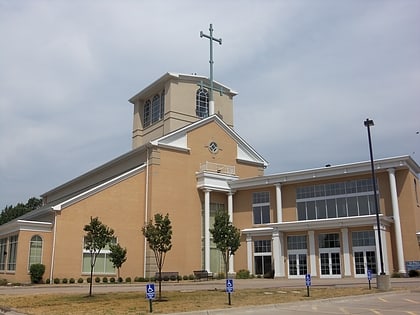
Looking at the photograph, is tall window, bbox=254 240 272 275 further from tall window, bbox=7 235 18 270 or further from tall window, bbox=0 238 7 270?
tall window, bbox=0 238 7 270

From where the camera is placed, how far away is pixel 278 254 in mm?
38656

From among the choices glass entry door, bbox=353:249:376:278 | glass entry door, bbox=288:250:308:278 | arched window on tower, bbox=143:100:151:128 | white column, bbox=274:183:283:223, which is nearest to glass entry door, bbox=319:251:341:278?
glass entry door, bbox=353:249:376:278

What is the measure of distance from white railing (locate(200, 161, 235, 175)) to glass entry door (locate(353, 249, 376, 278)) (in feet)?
47.6

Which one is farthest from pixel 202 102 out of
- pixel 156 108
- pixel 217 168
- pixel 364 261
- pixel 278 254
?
pixel 364 261

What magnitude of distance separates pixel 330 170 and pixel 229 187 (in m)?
9.83

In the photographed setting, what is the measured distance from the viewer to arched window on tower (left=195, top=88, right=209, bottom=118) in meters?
52.3

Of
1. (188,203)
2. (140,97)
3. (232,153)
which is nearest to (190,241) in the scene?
(188,203)

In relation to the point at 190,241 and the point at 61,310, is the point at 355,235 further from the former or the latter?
the point at 61,310

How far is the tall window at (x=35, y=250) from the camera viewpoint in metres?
33.7

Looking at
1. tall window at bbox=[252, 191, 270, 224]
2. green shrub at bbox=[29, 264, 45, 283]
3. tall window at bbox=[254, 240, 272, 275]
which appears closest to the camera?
green shrub at bbox=[29, 264, 45, 283]

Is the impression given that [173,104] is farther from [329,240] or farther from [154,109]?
[329,240]

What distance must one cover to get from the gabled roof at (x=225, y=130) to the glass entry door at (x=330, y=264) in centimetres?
1394

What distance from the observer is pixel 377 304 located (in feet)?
55.1

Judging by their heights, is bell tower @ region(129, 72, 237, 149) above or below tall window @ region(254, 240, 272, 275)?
above
